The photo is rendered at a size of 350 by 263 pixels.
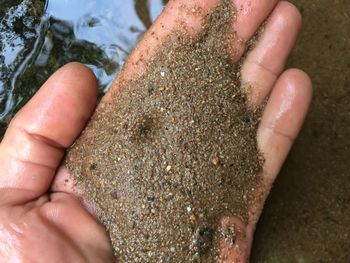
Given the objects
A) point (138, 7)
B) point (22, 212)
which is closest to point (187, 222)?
point (22, 212)

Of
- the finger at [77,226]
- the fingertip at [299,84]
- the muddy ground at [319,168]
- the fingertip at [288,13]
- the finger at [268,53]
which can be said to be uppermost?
the fingertip at [288,13]

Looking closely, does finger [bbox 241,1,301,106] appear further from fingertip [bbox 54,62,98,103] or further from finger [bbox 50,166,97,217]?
finger [bbox 50,166,97,217]

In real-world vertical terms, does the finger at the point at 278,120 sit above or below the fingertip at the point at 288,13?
below

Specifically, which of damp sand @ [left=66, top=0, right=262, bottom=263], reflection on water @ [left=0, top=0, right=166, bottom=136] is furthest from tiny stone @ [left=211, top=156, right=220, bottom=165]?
reflection on water @ [left=0, top=0, right=166, bottom=136]

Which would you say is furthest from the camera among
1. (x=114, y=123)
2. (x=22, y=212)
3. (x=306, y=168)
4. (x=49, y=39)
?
(x=49, y=39)

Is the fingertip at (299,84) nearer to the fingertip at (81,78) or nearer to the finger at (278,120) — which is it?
the finger at (278,120)

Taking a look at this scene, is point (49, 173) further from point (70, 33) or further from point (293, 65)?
point (293, 65)

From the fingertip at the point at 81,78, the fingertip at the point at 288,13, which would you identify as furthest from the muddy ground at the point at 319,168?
the fingertip at the point at 81,78

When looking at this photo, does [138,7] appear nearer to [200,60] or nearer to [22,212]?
[200,60]
